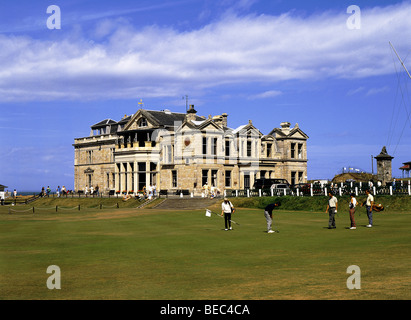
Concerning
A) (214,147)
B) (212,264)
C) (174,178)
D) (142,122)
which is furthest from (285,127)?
(212,264)

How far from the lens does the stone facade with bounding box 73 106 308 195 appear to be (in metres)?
62.9

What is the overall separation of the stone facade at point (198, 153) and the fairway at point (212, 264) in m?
37.4

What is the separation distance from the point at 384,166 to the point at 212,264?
4204 centimetres

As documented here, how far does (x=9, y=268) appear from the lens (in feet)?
50.6

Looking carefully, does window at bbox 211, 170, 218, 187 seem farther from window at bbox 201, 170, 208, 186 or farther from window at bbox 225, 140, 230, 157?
window at bbox 225, 140, 230, 157

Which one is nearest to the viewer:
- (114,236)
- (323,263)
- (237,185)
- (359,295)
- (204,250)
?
(359,295)

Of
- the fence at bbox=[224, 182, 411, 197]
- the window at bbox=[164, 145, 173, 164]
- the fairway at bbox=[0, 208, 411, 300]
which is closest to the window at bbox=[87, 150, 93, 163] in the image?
the window at bbox=[164, 145, 173, 164]

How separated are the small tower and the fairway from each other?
2828 centimetres

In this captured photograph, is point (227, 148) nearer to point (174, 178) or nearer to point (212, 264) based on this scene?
point (174, 178)

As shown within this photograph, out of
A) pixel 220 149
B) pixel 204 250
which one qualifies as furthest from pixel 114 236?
pixel 220 149

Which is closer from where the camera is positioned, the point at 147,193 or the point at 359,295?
the point at 359,295
